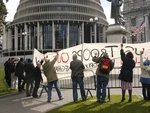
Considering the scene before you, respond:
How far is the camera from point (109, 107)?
10.0 m

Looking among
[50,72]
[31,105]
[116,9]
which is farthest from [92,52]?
[116,9]

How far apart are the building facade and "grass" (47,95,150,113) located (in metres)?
65.8

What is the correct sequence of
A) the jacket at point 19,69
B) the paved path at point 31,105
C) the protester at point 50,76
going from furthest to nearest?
the jacket at point 19,69, the protester at point 50,76, the paved path at point 31,105

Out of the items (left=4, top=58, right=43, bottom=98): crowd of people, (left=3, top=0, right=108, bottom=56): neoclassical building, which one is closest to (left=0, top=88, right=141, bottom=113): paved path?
(left=4, top=58, right=43, bottom=98): crowd of people

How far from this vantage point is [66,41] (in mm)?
97750

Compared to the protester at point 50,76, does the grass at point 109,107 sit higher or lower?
lower

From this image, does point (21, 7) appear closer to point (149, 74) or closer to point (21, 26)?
point (21, 26)

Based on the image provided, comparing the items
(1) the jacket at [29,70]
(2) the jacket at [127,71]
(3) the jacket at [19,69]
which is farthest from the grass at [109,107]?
(3) the jacket at [19,69]

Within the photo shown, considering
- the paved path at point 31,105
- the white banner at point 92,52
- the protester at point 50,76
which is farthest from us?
the white banner at point 92,52

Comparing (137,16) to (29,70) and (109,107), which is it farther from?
(109,107)

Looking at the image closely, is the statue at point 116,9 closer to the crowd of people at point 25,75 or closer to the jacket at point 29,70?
the crowd of people at point 25,75

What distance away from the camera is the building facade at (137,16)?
247ft

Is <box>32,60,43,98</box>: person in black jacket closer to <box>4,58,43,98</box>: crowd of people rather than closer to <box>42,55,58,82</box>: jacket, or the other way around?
<box>4,58,43,98</box>: crowd of people

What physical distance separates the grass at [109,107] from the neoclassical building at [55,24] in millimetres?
83692
